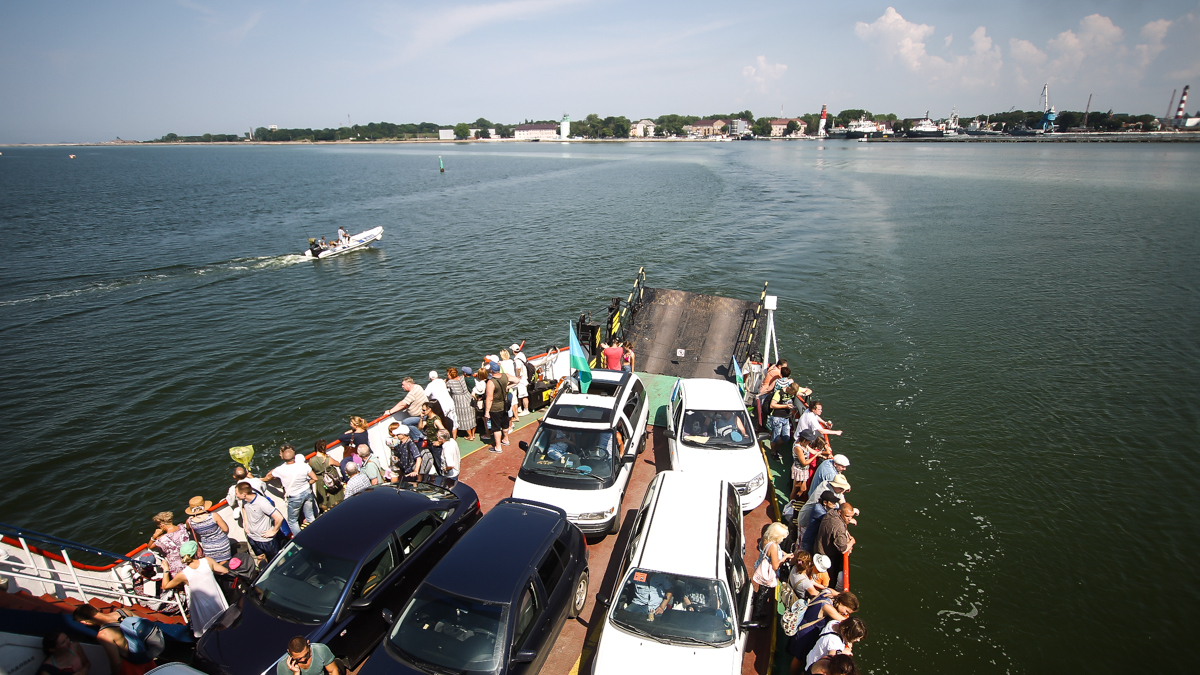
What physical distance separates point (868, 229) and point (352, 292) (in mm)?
41801

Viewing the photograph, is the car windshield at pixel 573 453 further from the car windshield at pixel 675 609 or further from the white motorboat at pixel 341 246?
the white motorboat at pixel 341 246

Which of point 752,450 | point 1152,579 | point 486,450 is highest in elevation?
point 752,450

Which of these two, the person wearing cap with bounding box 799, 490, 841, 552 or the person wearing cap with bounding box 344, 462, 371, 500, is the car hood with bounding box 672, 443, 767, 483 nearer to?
the person wearing cap with bounding box 799, 490, 841, 552

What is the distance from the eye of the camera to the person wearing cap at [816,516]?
744cm

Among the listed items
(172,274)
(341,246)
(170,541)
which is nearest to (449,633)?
(170,541)


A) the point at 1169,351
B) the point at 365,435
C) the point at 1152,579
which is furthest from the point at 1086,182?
the point at 365,435

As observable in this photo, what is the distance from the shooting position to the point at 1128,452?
14.4m

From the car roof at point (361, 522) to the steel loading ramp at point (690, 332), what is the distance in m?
8.99

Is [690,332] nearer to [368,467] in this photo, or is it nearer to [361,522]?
[368,467]

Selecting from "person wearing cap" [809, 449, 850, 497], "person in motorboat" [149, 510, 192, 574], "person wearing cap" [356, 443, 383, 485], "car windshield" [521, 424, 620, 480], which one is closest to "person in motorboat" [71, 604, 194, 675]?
"person in motorboat" [149, 510, 192, 574]

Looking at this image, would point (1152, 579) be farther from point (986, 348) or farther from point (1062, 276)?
point (1062, 276)

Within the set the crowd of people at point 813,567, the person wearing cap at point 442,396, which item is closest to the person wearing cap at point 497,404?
the person wearing cap at point 442,396

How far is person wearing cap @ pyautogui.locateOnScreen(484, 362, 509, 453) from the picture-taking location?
10695 millimetres

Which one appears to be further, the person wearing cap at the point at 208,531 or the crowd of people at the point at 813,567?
the person wearing cap at the point at 208,531
